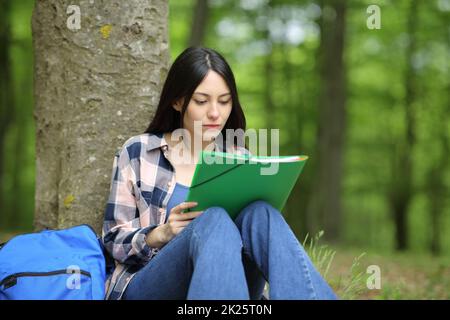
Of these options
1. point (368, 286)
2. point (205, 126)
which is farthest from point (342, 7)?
point (205, 126)

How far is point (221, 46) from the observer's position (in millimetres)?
11523

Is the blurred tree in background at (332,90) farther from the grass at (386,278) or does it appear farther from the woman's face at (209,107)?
the woman's face at (209,107)

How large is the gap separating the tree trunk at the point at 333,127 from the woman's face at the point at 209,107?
6134mm

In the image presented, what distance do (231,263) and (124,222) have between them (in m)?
0.69

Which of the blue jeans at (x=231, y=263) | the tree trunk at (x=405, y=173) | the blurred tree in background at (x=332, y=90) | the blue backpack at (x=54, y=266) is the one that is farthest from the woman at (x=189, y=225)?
the tree trunk at (x=405, y=173)

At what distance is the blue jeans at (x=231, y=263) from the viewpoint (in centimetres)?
192

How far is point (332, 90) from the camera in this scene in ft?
28.5

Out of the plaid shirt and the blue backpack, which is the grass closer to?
the plaid shirt

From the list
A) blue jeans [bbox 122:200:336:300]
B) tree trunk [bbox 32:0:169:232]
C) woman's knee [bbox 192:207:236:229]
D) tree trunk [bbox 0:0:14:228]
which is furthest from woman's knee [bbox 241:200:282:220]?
tree trunk [bbox 0:0:14:228]

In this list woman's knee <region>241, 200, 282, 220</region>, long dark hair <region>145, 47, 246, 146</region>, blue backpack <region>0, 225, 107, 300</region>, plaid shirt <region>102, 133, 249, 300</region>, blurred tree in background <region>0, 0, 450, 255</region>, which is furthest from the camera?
blurred tree in background <region>0, 0, 450, 255</region>

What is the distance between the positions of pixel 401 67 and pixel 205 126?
1002cm

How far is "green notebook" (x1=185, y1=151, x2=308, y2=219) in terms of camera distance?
2035 millimetres

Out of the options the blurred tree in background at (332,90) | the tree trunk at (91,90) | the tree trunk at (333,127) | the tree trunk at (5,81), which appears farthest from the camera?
the tree trunk at (5,81)

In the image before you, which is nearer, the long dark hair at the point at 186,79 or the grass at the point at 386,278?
the long dark hair at the point at 186,79
